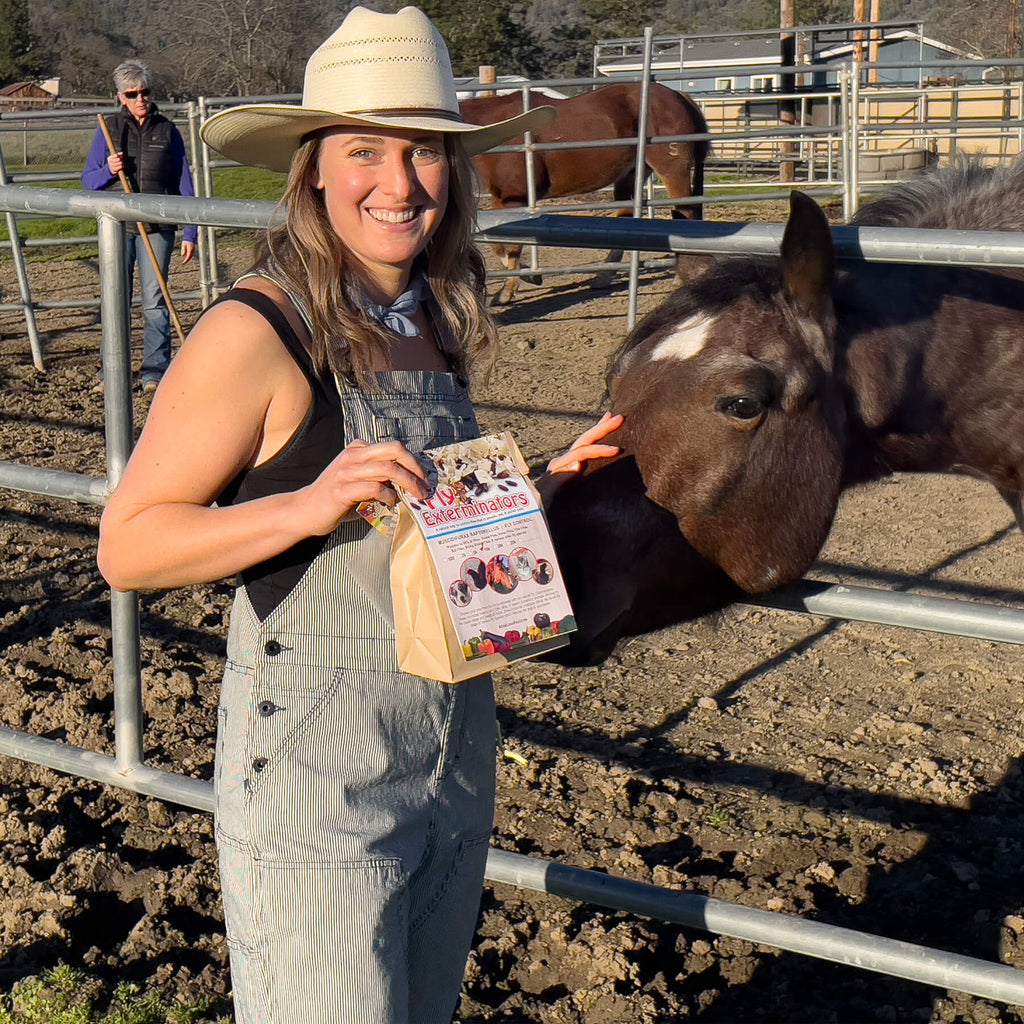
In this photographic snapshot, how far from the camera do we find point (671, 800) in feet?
11.1

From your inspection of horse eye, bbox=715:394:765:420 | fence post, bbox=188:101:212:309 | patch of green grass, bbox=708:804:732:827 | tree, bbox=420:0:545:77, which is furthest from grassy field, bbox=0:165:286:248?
tree, bbox=420:0:545:77

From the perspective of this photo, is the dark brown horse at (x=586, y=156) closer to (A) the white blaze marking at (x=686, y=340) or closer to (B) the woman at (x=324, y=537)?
(A) the white blaze marking at (x=686, y=340)

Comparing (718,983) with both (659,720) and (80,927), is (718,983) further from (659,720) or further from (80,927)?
(80,927)

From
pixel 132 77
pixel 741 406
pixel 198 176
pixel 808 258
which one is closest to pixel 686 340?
pixel 741 406

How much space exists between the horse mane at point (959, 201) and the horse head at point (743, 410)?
546 mm

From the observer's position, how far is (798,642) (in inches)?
177

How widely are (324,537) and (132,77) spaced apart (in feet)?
23.7

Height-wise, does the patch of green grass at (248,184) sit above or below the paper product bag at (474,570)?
below

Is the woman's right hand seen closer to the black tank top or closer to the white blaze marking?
the black tank top

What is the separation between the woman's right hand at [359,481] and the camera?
142cm

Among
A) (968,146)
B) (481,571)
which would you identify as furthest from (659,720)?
(968,146)

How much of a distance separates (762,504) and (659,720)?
1745 millimetres

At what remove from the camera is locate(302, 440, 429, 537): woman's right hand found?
142 cm

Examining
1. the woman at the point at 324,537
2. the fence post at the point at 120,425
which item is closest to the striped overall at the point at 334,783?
the woman at the point at 324,537
